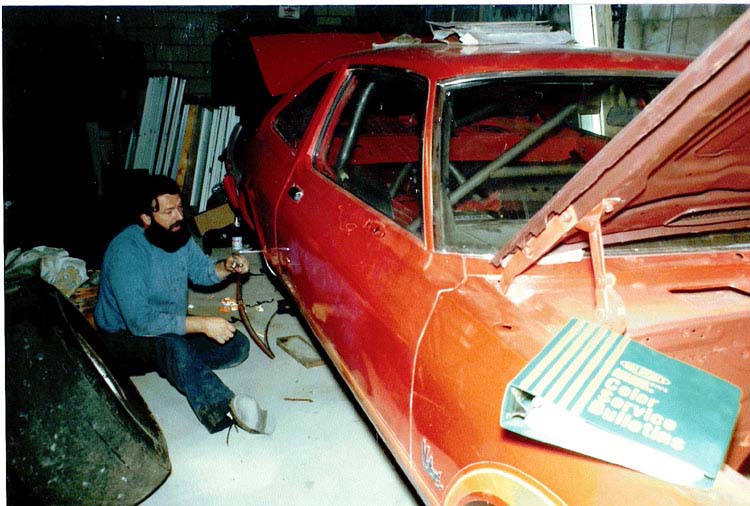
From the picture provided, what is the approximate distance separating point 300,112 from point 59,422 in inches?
79.5

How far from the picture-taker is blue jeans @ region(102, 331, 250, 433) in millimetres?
2596

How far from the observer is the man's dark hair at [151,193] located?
259cm

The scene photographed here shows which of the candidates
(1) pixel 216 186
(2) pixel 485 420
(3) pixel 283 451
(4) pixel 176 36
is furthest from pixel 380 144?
(4) pixel 176 36

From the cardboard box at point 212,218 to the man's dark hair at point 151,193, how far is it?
96.7 inches

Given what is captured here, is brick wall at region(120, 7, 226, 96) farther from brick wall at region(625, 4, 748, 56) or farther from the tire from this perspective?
the tire

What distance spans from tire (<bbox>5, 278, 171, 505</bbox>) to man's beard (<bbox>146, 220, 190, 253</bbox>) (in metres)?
0.67

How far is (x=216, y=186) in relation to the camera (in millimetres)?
5922

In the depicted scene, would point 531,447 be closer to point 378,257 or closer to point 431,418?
point 431,418

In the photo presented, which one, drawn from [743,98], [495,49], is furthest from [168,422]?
[743,98]

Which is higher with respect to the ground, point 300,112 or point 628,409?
point 300,112

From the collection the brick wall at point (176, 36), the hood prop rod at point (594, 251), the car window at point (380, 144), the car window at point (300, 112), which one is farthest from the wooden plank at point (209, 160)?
the hood prop rod at point (594, 251)

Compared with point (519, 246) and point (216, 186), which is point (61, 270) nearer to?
point (216, 186)

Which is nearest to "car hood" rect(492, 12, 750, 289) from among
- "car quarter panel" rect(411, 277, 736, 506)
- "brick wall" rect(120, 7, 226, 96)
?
"car quarter panel" rect(411, 277, 736, 506)

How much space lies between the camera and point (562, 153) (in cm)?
270
